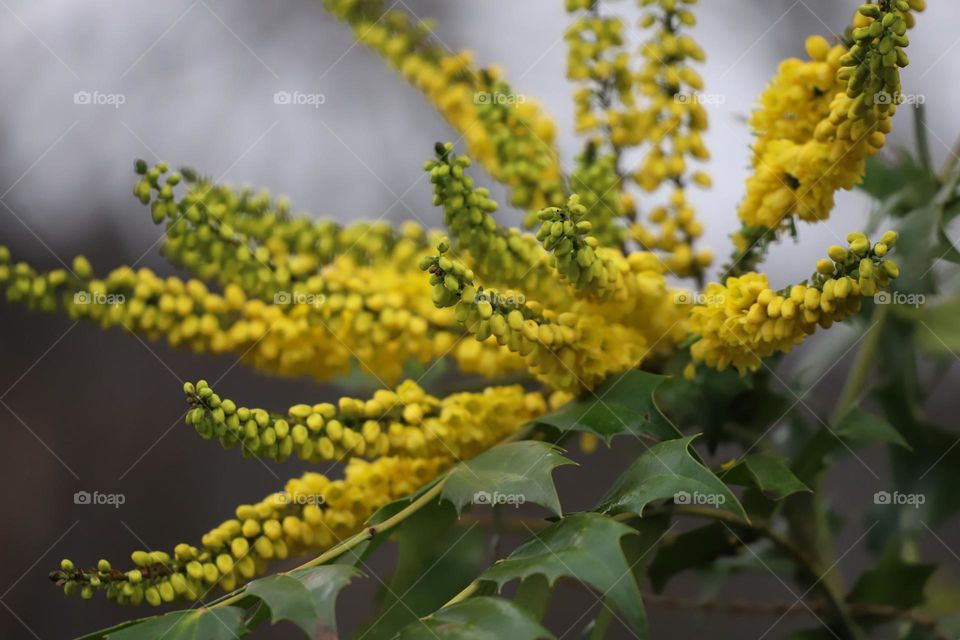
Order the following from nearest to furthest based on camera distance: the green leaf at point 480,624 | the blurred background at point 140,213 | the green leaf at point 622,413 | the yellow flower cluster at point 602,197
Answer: the green leaf at point 480,624 < the green leaf at point 622,413 < the yellow flower cluster at point 602,197 < the blurred background at point 140,213

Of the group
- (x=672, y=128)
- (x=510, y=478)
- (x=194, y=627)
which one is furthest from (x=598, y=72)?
(x=194, y=627)

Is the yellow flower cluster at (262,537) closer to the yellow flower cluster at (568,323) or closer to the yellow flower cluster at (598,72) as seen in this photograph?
the yellow flower cluster at (568,323)

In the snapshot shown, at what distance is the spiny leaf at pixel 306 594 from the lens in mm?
352

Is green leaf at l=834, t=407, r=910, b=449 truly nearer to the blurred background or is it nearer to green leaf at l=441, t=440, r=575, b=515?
green leaf at l=441, t=440, r=575, b=515

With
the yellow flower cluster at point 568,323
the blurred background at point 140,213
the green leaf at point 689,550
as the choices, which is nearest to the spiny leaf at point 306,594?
the yellow flower cluster at point 568,323

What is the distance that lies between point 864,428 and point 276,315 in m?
0.32

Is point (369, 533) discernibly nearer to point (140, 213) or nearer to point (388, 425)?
point (388, 425)

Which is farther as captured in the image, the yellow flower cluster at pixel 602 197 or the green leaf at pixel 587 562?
the yellow flower cluster at pixel 602 197

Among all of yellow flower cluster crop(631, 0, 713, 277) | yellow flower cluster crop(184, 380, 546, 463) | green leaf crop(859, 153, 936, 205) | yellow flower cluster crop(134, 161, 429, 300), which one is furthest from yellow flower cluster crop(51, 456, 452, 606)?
green leaf crop(859, 153, 936, 205)

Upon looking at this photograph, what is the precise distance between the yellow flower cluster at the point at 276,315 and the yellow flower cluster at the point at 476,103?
102 mm

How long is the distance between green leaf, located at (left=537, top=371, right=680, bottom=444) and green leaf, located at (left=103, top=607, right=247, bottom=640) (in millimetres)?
168

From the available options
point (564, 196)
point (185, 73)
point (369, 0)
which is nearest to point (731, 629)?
point (564, 196)

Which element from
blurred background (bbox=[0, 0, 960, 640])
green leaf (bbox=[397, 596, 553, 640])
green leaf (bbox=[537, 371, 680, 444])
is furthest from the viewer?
blurred background (bbox=[0, 0, 960, 640])

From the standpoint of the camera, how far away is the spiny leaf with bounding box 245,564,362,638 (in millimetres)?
352
